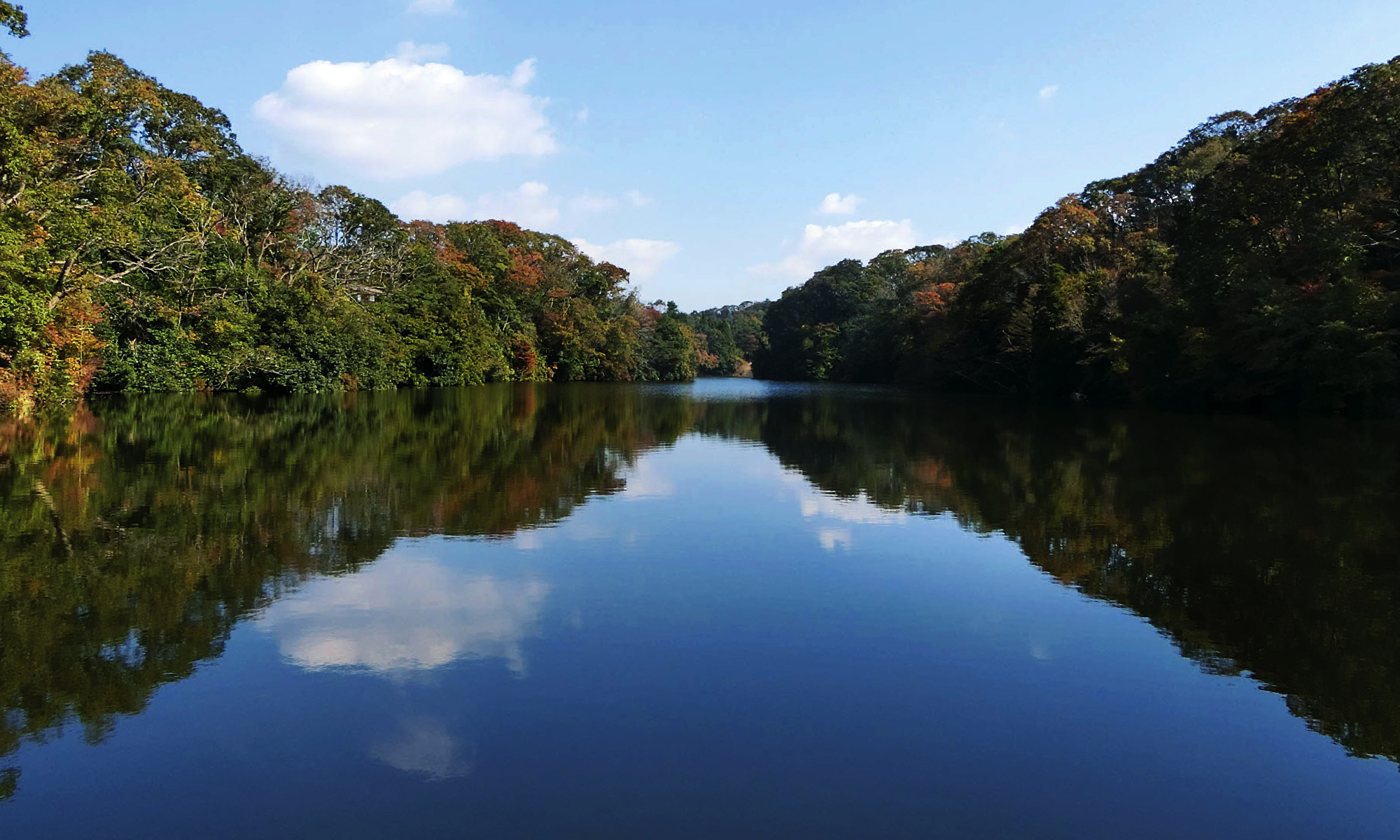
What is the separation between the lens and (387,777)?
3.98 metres

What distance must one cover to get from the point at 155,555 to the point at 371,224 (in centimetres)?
4132

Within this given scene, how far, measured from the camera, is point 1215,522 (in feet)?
→ 33.8

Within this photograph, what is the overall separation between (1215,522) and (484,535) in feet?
26.8

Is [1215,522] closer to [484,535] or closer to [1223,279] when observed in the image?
[484,535]

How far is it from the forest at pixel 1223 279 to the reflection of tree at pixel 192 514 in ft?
63.6

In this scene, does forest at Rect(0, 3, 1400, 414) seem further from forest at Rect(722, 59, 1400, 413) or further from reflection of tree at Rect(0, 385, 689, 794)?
reflection of tree at Rect(0, 385, 689, 794)

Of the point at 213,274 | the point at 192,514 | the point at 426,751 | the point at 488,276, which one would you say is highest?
the point at 488,276

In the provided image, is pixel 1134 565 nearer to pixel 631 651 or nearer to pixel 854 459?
pixel 631 651

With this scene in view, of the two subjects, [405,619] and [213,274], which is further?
[213,274]

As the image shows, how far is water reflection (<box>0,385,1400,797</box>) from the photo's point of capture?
5.46m

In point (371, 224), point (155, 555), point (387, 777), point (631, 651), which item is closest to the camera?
point (387, 777)

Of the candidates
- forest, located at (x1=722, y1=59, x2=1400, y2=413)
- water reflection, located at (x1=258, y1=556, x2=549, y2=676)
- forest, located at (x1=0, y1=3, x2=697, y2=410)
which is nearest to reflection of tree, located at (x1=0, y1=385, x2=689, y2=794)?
water reflection, located at (x1=258, y1=556, x2=549, y2=676)

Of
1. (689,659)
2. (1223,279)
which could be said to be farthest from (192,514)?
(1223,279)

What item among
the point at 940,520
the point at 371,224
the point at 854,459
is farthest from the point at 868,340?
the point at 940,520
